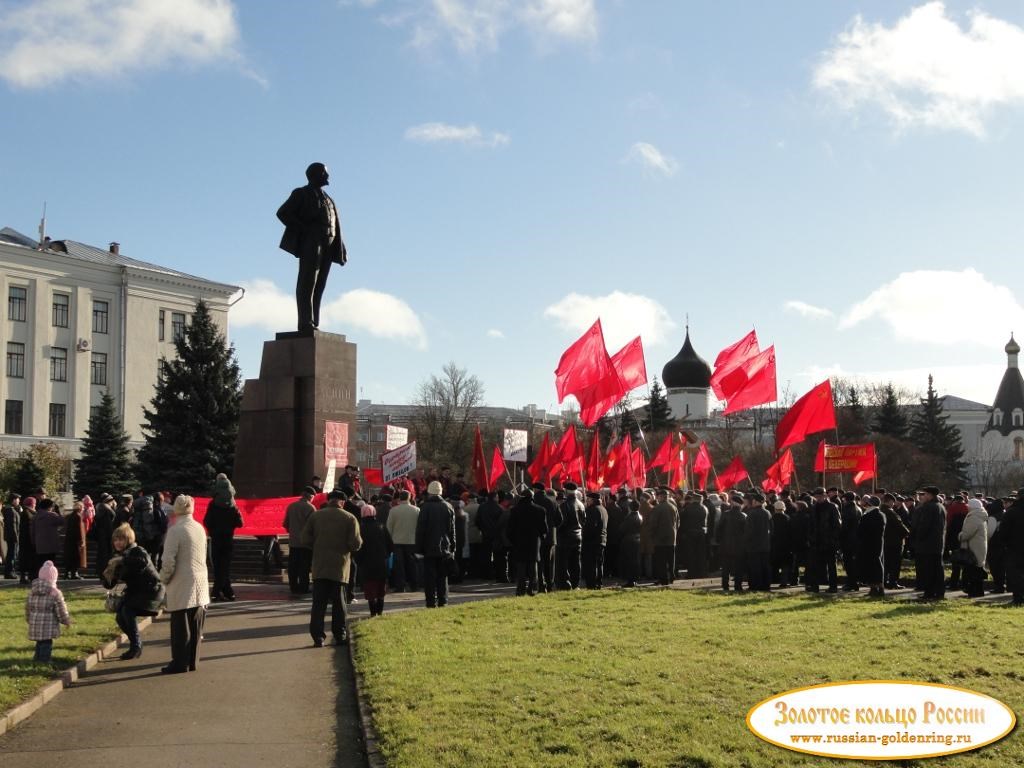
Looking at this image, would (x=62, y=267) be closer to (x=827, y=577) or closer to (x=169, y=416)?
(x=169, y=416)

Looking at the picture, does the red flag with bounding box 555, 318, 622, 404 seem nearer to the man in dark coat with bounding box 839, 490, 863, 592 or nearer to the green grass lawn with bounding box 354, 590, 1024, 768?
the man in dark coat with bounding box 839, 490, 863, 592

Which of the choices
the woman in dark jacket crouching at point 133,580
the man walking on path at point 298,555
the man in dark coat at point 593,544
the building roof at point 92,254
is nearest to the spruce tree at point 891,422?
the building roof at point 92,254

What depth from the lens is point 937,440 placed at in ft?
270

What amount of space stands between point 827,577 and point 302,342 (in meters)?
10.5

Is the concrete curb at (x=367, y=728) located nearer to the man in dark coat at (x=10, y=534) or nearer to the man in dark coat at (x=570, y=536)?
the man in dark coat at (x=570, y=536)

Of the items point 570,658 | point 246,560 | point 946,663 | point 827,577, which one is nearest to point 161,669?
point 570,658

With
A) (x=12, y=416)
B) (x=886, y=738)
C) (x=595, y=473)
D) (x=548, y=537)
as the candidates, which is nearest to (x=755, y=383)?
(x=595, y=473)

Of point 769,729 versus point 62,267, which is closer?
point 769,729

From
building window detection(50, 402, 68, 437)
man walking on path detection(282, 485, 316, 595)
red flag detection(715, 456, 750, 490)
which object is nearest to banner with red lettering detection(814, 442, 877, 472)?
red flag detection(715, 456, 750, 490)

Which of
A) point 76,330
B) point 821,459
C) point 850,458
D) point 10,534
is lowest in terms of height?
point 10,534

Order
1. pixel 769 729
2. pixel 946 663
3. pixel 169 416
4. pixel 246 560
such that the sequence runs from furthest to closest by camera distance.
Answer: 1. pixel 169 416
2. pixel 246 560
3. pixel 946 663
4. pixel 769 729

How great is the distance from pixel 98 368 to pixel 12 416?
5.66 m

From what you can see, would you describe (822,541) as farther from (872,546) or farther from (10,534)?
(10,534)

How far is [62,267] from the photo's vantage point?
64.1m
